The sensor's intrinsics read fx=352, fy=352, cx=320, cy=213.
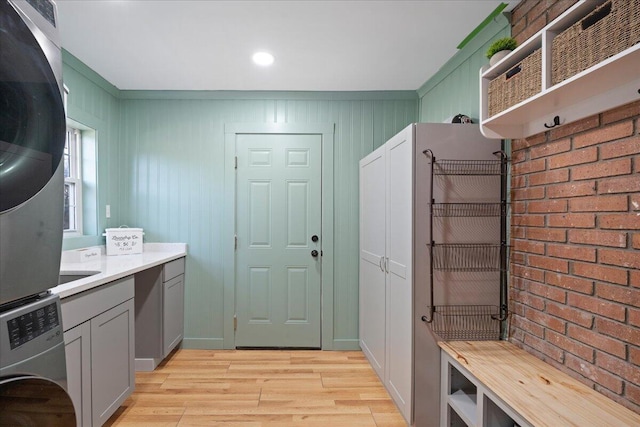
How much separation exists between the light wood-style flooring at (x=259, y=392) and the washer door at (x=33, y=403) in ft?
4.76

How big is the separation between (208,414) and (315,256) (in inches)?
61.2

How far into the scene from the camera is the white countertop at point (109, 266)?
1.65 metres

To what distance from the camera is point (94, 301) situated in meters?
1.81

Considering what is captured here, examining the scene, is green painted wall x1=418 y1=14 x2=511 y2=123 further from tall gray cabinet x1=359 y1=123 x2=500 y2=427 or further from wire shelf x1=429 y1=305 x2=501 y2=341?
wire shelf x1=429 y1=305 x2=501 y2=341

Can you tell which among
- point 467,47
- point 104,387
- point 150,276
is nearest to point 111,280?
point 104,387

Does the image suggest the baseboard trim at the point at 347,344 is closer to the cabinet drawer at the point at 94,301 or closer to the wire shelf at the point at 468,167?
the cabinet drawer at the point at 94,301

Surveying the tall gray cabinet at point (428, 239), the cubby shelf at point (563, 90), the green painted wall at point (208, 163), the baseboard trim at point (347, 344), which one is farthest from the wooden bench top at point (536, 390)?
the green painted wall at point (208, 163)

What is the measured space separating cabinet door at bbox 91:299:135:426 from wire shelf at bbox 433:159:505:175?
2.01 meters

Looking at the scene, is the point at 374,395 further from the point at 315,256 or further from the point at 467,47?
the point at 467,47

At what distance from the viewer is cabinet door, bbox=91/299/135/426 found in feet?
6.05

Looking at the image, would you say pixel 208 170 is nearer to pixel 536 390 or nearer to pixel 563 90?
pixel 563 90

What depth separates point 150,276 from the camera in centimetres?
279

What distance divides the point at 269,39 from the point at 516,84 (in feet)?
5.06

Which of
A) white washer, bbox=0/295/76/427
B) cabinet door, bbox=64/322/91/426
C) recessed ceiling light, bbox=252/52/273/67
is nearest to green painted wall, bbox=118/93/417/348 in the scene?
recessed ceiling light, bbox=252/52/273/67
